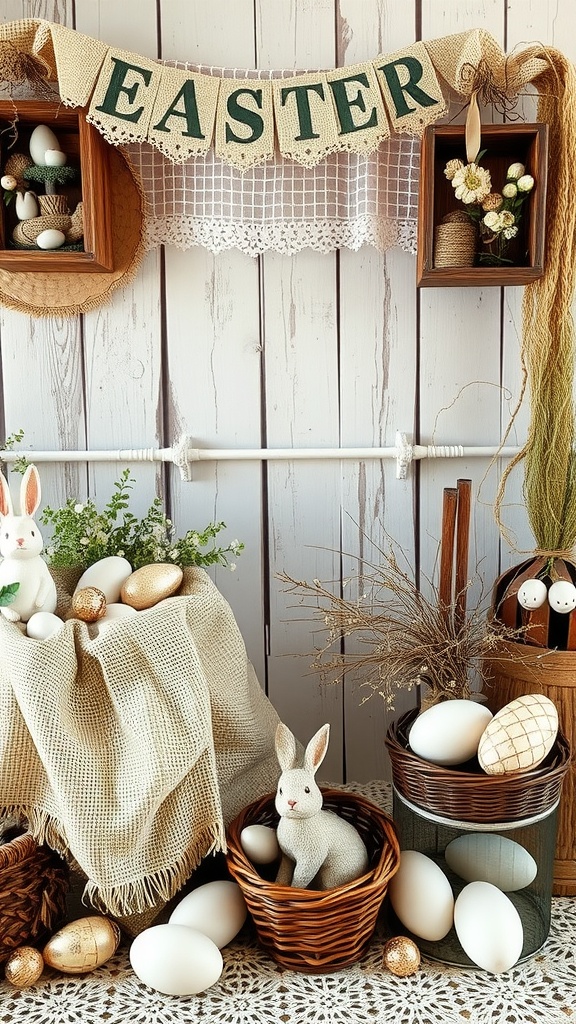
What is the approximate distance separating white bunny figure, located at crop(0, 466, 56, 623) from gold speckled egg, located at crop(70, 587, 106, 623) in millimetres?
36

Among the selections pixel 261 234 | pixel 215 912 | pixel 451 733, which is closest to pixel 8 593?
pixel 215 912

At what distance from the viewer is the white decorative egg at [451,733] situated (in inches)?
40.3

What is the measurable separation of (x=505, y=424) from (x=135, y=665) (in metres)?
0.74

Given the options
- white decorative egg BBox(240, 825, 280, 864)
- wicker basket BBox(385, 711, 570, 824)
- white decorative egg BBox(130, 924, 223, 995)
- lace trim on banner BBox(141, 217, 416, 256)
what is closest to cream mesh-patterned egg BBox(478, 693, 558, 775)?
wicker basket BBox(385, 711, 570, 824)

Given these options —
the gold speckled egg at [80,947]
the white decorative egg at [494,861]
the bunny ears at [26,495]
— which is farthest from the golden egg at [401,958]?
the bunny ears at [26,495]

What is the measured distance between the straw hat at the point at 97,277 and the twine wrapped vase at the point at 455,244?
1.52 feet

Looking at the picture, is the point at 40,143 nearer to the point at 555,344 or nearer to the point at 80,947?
the point at 555,344

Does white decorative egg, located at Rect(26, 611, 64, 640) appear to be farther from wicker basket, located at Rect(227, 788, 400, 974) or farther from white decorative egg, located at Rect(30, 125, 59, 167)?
white decorative egg, located at Rect(30, 125, 59, 167)

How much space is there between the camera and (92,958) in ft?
3.20

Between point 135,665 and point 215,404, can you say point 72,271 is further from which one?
point 135,665

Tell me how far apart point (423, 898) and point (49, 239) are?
3.32 ft

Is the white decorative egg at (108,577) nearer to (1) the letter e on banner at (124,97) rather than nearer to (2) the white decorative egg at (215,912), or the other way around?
(2) the white decorative egg at (215,912)

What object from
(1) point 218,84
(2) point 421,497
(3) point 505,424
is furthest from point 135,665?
(1) point 218,84

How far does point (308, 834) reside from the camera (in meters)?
0.98
